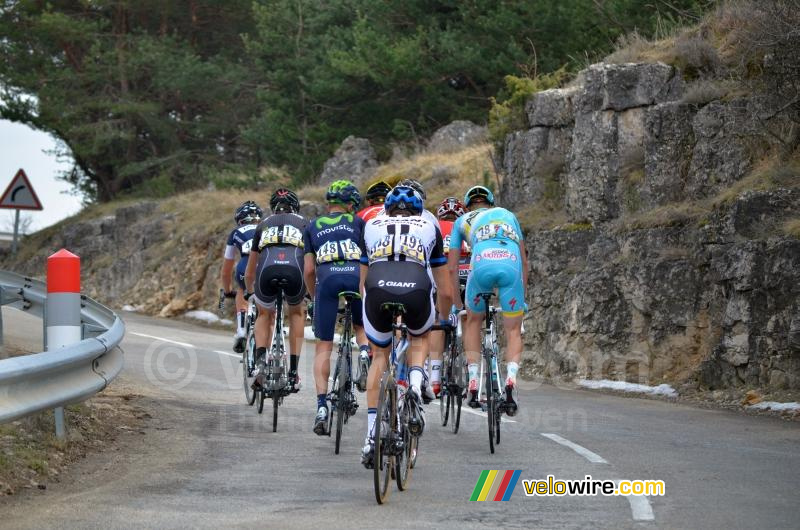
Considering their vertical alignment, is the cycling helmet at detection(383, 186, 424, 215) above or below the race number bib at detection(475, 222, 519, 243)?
above

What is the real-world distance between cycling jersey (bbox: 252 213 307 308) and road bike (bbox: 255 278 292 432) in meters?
0.07

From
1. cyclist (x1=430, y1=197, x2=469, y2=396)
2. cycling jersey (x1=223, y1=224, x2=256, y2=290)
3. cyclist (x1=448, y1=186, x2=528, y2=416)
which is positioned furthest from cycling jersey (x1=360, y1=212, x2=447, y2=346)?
cycling jersey (x1=223, y1=224, x2=256, y2=290)

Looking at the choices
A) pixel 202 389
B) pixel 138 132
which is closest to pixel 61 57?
pixel 138 132

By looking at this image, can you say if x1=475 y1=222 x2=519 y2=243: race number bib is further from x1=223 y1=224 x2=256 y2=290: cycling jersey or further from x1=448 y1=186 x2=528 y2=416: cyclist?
x1=223 y1=224 x2=256 y2=290: cycling jersey

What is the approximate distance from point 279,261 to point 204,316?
2016 cm

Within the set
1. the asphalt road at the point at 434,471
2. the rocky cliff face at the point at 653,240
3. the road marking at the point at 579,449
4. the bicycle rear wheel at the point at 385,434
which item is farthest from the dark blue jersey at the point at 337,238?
the rocky cliff face at the point at 653,240

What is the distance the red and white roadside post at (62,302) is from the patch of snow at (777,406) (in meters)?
8.32

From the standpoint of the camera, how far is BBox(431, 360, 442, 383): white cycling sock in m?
12.8

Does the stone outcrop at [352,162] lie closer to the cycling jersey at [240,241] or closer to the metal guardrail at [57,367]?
the cycling jersey at [240,241]

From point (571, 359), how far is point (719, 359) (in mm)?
3434

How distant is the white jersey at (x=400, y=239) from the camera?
9906mm

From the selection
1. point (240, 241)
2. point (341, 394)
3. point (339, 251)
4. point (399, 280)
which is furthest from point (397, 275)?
point (240, 241)

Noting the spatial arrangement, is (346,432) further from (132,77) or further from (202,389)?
(132,77)

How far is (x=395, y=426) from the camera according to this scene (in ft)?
29.8
